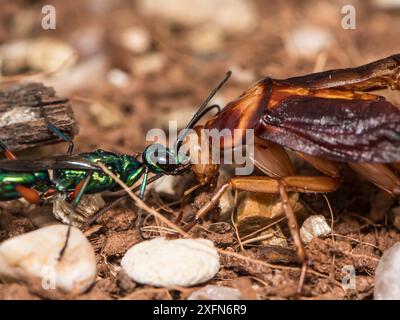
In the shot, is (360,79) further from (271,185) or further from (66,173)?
(66,173)

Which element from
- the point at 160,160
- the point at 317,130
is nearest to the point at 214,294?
the point at 160,160

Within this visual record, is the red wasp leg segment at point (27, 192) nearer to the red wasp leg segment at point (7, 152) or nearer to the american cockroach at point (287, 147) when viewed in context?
the american cockroach at point (287, 147)

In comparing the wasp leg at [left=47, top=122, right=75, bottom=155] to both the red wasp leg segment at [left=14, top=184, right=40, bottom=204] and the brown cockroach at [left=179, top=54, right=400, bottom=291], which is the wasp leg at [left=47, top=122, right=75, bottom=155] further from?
the brown cockroach at [left=179, top=54, right=400, bottom=291]

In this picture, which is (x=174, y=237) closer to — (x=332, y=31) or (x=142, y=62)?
(x=142, y=62)

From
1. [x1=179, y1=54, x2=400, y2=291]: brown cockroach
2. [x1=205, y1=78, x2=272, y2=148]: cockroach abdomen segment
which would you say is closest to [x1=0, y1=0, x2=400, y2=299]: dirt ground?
[x1=179, y1=54, x2=400, y2=291]: brown cockroach

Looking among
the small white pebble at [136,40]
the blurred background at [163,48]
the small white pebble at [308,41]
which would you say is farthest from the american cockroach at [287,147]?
the small white pebble at [136,40]
